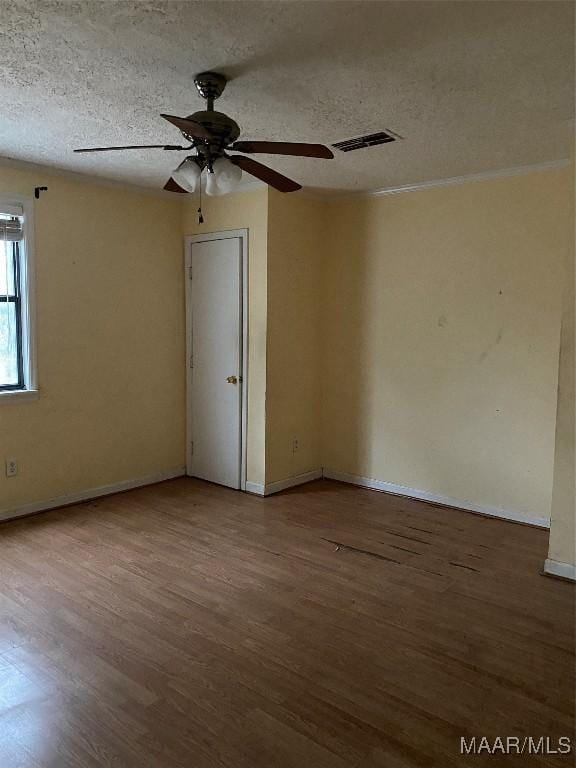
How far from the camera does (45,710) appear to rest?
85.0 inches

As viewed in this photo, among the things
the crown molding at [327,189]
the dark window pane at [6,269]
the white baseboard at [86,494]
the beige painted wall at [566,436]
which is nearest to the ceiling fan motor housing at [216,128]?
the beige painted wall at [566,436]

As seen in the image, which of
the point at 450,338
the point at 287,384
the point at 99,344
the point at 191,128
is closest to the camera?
the point at 191,128

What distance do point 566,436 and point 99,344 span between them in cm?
342

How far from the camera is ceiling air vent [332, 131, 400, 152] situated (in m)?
3.27

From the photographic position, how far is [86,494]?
460 cm

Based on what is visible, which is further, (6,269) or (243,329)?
(243,329)

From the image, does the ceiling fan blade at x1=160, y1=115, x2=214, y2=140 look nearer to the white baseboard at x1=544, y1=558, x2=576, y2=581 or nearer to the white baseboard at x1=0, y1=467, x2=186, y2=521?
the white baseboard at x1=544, y1=558, x2=576, y2=581

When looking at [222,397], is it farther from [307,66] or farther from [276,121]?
[307,66]

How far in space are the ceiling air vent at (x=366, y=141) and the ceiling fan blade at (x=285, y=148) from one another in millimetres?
965

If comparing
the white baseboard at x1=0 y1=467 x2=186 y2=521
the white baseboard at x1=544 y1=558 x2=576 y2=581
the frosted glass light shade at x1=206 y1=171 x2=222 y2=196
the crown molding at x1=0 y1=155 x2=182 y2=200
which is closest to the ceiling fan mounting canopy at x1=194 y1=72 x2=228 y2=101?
the frosted glass light shade at x1=206 y1=171 x2=222 y2=196

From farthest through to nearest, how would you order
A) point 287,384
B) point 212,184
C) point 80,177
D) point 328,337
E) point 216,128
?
point 328,337
point 287,384
point 80,177
point 212,184
point 216,128

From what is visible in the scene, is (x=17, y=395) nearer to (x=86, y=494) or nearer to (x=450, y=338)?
(x=86, y=494)

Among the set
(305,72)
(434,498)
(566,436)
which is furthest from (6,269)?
(566,436)

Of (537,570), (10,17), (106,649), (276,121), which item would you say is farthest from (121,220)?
(537,570)
